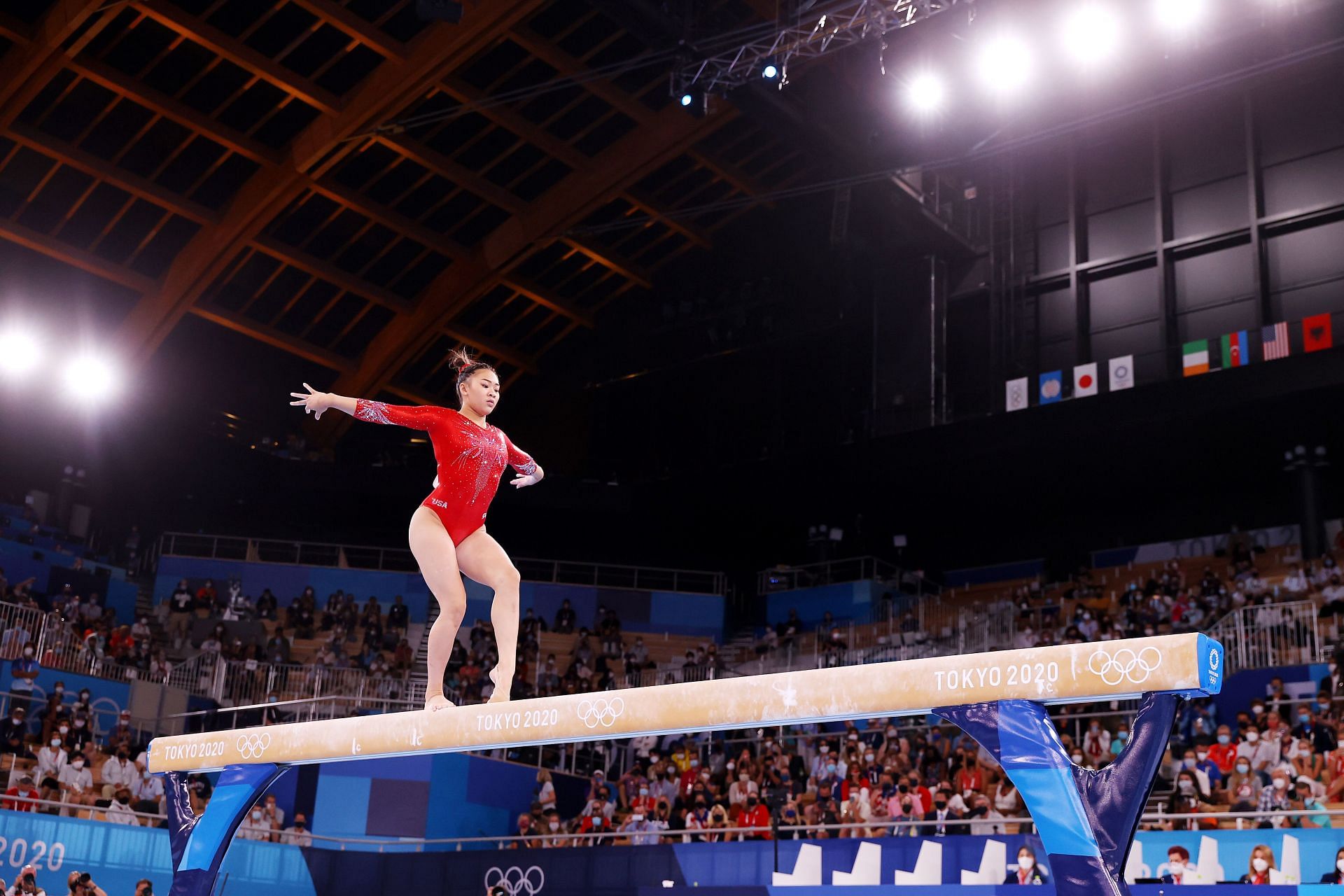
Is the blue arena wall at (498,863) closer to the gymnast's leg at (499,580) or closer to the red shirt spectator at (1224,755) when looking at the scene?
the red shirt spectator at (1224,755)

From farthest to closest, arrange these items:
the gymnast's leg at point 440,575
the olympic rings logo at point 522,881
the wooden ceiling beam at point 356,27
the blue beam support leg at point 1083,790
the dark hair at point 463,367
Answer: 1. the wooden ceiling beam at point 356,27
2. the olympic rings logo at point 522,881
3. the dark hair at point 463,367
4. the gymnast's leg at point 440,575
5. the blue beam support leg at point 1083,790

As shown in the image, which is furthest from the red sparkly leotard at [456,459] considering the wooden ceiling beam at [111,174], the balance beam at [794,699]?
the wooden ceiling beam at [111,174]

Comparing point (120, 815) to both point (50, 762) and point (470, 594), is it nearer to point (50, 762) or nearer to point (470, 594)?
point (50, 762)

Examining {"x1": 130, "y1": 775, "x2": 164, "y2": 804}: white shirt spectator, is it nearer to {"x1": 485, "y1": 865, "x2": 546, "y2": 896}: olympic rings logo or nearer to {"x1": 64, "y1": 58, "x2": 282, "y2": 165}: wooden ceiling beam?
{"x1": 485, "y1": 865, "x2": 546, "y2": 896}: olympic rings logo

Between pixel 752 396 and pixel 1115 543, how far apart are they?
26.1ft

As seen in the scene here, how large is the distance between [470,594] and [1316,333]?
15546 millimetres

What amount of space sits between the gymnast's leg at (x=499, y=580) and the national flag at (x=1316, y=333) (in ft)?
55.8

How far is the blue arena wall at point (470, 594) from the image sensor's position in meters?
25.0

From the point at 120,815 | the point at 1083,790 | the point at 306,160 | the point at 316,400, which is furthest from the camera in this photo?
the point at 306,160

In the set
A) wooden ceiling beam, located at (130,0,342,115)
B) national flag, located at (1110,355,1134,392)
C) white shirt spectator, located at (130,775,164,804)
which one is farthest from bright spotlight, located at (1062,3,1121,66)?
white shirt spectator, located at (130,775,164,804)

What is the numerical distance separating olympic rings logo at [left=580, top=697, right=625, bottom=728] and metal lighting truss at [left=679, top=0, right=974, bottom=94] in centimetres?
1317

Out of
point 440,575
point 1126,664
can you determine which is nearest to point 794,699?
point 1126,664

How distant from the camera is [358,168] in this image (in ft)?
82.7

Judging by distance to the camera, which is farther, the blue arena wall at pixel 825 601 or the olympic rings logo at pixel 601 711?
the blue arena wall at pixel 825 601
